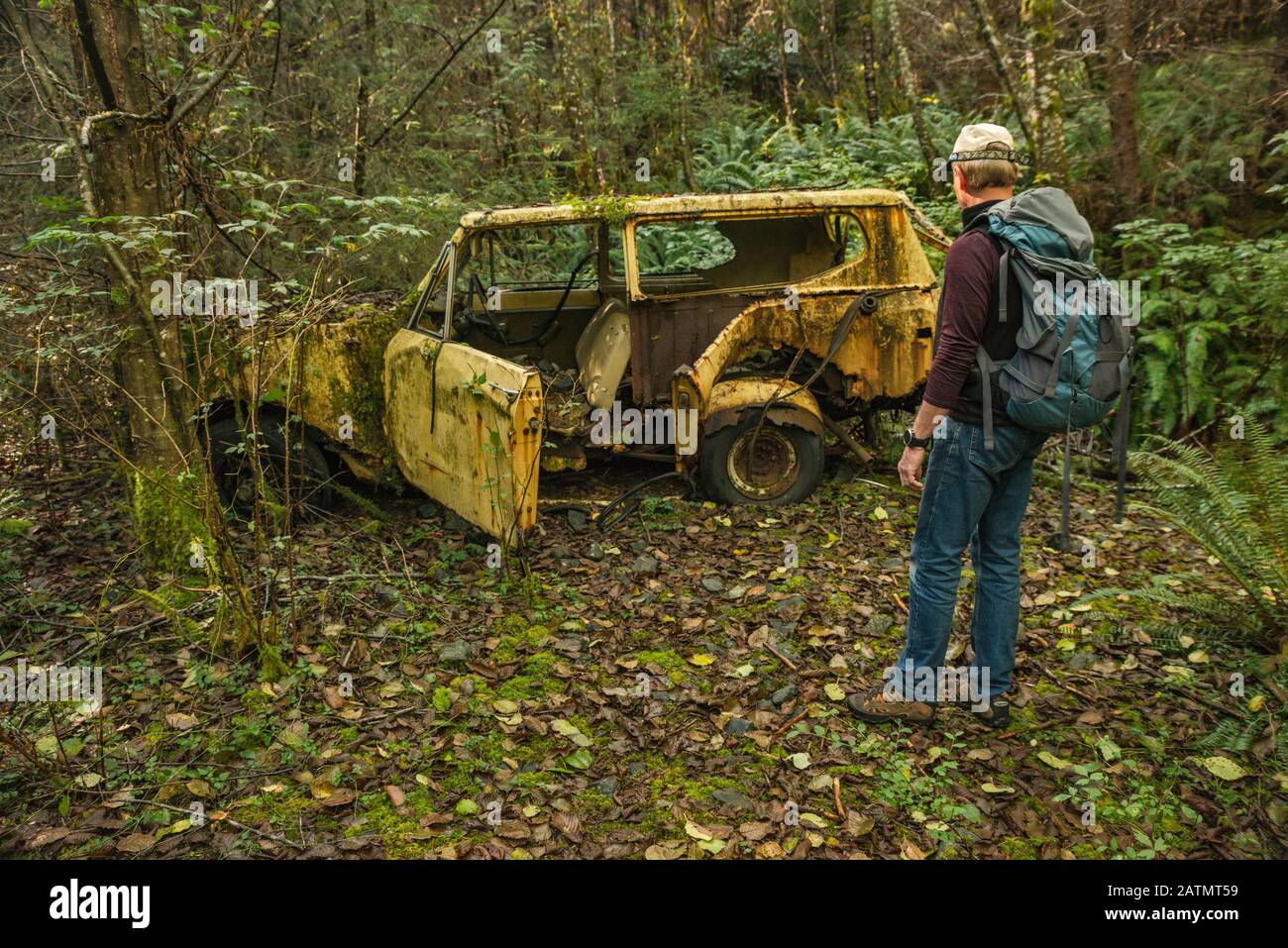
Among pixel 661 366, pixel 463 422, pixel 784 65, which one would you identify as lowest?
pixel 463 422

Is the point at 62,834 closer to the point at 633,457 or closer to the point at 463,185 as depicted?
the point at 633,457

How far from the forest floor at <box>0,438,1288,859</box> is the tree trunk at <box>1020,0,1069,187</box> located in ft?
15.2

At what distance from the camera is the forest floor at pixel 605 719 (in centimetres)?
305

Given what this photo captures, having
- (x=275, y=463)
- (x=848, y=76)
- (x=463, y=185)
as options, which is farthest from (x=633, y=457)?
(x=848, y=76)

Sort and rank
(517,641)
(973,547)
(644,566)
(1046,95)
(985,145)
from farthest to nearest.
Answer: (1046,95)
(644,566)
(517,641)
(973,547)
(985,145)

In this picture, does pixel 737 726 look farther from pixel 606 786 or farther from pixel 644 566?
pixel 644 566

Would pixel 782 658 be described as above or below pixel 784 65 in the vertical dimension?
below

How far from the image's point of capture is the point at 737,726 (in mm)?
3678

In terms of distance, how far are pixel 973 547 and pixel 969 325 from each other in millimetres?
999

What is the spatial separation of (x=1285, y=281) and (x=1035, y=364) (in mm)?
5146

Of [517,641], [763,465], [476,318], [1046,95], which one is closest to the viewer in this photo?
[517,641]

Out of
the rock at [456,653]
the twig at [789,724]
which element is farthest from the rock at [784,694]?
the rock at [456,653]

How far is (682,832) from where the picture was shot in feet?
10.1

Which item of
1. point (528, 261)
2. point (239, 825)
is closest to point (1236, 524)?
point (239, 825)
